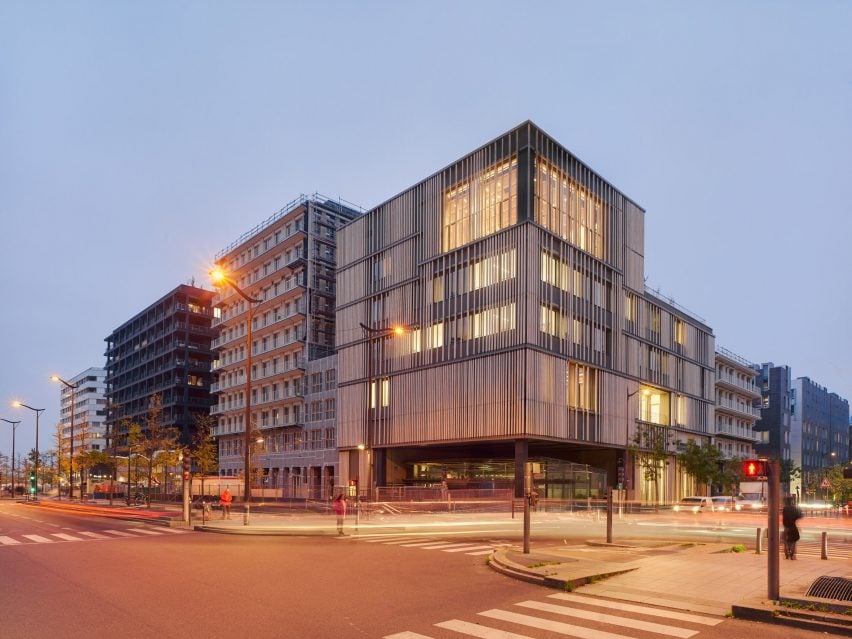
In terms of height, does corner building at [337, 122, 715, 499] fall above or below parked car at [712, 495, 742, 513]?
above

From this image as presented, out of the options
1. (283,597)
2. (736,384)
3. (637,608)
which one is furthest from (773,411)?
(283,597)

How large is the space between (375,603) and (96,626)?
4.33m

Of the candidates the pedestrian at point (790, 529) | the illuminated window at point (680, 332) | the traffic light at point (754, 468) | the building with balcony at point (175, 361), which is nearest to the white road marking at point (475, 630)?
the traffic light at point (754, 468)

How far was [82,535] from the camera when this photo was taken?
2648 cm

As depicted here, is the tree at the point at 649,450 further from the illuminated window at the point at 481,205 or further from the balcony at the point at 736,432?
the balcony at the point at 736,432

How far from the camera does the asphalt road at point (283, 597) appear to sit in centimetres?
1000

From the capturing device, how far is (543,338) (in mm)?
52688

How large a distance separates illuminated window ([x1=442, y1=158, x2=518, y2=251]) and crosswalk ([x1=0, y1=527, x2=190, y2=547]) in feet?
113

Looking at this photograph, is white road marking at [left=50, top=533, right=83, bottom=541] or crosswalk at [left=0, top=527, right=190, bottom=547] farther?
white road marking at [left=50, top=533, right=83, bottom=541]

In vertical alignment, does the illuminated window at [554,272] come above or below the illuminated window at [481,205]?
below

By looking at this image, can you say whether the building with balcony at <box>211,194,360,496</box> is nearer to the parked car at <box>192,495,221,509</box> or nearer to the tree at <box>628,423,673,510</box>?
the parked car at <box>192,495,221,509</box>

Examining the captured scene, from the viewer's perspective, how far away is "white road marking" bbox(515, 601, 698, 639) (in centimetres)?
993

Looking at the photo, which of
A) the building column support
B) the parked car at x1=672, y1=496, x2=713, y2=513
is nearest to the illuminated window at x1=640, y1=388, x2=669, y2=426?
the parked car at x1=672, y1=496, x2=713, y2=513

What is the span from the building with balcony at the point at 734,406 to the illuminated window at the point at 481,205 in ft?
156
